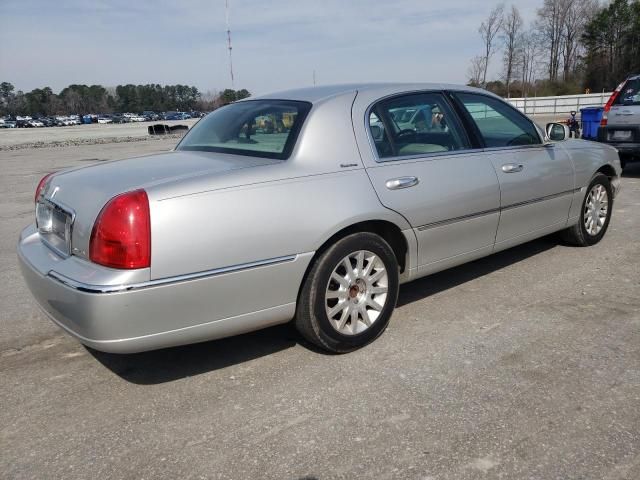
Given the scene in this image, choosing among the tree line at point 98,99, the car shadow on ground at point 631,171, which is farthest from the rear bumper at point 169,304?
the tree line at point 98,99

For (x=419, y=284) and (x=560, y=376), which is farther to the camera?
(x=419, y=284)

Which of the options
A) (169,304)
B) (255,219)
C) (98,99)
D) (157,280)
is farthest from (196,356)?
(98,99)

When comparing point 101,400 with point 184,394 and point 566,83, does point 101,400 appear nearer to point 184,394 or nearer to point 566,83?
point 184,394

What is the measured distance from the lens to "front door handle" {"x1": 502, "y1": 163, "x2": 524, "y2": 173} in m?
4.19

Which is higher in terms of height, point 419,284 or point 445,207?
point 445,207

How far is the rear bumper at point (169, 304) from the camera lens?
8.67 ft

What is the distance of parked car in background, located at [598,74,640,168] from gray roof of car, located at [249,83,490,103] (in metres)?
6.52

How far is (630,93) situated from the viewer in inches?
373

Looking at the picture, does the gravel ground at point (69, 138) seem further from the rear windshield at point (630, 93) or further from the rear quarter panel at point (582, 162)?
the rear quarter panel at point (582, 162)

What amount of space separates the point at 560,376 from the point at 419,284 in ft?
5.64

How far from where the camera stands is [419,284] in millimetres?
4668

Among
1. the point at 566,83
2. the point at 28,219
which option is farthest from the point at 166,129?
the point at 566,83

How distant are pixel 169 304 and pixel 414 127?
2.08 m

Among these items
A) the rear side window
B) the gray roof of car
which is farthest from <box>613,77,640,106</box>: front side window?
the gray roof of car
